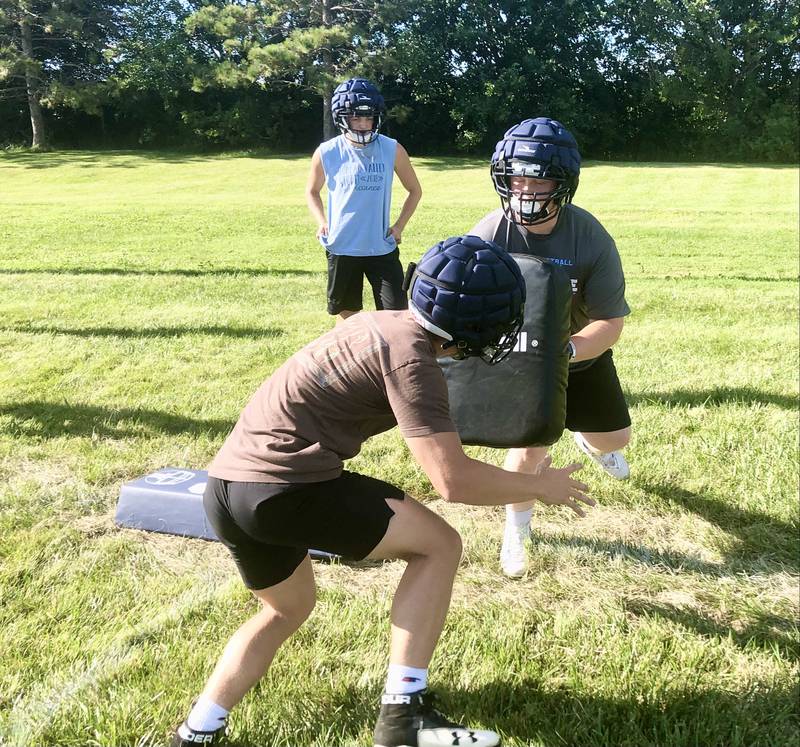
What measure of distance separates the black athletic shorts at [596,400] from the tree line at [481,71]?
29.1 meters

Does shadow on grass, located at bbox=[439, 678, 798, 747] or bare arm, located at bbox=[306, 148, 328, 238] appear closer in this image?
shadow on grass, located at bbox=[439, 678, 798, 747]

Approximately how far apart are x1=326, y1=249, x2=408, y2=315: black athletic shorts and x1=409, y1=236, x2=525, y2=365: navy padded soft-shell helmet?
3883 mm

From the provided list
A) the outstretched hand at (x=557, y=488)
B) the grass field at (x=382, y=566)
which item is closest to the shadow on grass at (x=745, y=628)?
the grass field at (x=382, y=566)

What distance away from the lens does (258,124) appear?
37281mm

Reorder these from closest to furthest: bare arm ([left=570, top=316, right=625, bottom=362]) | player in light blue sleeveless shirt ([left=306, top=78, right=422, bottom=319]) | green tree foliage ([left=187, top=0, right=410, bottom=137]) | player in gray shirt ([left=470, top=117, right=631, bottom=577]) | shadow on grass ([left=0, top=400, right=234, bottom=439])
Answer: player in gray shirt ([left=470, top=117, right=631, bottom=577]), bare arm ([left=570, top=316, right=625, bottom=362]), shadow on grass ([left=0, top=400, right=234, bottom=439]), player in light blue sleeveless shirt ([left=306, top=78, right=422, bottom=319]), green tree foliage ([left=187, top=0, right=410, bottom=137])

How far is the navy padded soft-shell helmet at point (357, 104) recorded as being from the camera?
18.0ft

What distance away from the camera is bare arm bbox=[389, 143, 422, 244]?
6.12 m

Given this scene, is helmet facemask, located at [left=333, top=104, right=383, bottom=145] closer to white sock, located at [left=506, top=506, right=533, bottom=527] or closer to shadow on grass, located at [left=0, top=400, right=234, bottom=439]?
shadow on grass, located at [left=0, top=400, right=234, bottom=439]

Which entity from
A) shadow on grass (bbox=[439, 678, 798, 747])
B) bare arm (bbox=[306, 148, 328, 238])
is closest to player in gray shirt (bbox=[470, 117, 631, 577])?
shadow on grass (bbox=[439, 678, 798, 747])

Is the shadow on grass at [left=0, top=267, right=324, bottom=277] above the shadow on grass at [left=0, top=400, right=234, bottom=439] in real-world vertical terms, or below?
below

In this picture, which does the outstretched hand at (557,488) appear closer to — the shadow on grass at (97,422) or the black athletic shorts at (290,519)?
the black athletic shorts at (290,519)

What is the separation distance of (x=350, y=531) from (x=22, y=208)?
53.8 ft

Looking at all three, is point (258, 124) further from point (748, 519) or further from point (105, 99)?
point (748, 519)

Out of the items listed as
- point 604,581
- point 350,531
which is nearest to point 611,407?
point 604,581
